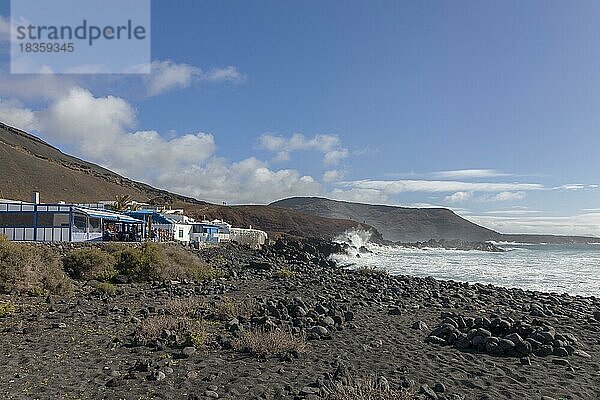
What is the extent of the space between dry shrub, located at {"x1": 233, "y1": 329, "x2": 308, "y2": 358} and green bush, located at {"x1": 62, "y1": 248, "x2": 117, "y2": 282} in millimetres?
12228

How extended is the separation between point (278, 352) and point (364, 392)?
2.85 metres

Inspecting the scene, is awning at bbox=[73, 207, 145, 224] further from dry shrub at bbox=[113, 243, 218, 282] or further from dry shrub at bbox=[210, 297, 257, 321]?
dry shrub at bbox=[210, 297, 257, 321]

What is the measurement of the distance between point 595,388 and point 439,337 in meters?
3.32

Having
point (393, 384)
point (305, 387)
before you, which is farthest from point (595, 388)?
point (305, 387)

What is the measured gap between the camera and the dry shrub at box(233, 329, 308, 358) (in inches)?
366

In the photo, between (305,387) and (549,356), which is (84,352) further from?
(549,356)

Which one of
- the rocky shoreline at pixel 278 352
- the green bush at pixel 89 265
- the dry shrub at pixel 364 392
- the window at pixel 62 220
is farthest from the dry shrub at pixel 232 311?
the window at pixel 62 220

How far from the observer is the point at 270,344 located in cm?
943

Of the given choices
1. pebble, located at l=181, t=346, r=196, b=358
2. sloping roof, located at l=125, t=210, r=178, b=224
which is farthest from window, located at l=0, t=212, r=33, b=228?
pebble, located at l=181, t=346, r=196, b=358

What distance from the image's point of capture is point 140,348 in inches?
379

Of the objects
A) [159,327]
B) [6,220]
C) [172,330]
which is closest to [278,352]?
[172,330]

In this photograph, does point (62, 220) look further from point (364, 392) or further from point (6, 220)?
point (364, 392)

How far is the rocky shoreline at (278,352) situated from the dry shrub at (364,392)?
68 millimetres

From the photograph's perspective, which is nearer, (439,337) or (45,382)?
(45,382)
